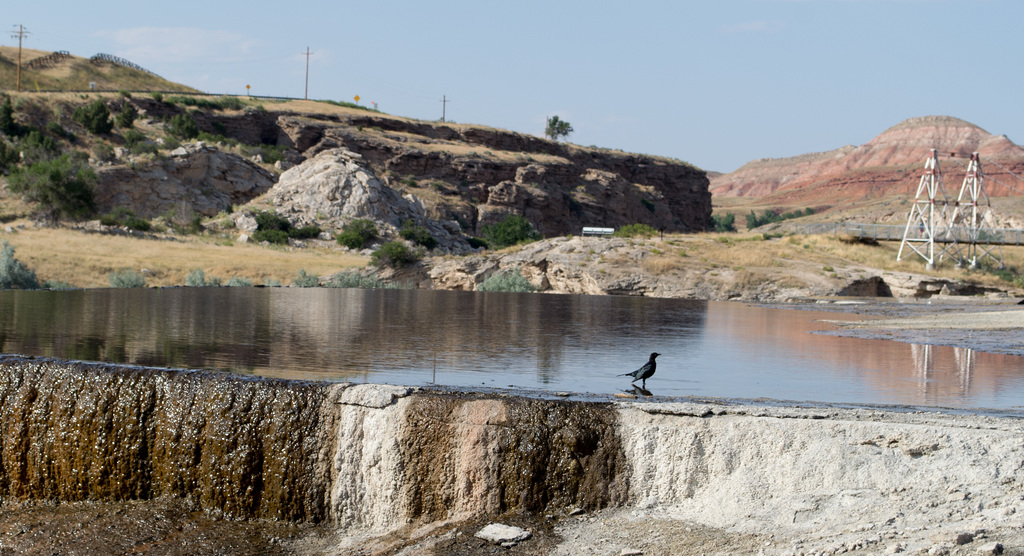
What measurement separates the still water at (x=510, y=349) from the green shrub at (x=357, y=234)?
3258 centimetres

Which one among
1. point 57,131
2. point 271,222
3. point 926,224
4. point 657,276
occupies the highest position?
point 57,131

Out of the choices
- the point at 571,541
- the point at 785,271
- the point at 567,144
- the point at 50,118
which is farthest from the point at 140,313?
the point at 567,144

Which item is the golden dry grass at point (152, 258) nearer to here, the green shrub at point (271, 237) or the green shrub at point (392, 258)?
the green shrub at point (392, 258)

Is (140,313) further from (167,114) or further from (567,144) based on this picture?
(567,144)

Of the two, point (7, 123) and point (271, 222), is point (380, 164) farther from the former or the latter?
point (7, 123)

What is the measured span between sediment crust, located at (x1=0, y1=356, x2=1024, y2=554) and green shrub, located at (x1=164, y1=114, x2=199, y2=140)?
237 feet

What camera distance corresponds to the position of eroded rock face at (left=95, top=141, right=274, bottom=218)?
60.8 meters

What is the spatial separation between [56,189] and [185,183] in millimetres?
14653

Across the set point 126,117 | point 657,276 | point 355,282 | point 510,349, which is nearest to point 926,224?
point 657,276

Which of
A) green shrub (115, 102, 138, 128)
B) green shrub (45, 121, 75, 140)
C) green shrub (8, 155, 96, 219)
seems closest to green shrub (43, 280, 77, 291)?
green shrub (8, 155, 96, 219)

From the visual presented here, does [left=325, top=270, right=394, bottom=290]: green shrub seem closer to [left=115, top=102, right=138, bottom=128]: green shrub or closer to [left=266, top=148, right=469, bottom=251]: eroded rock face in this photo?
[left=266, top=148, right=469, bottom=251]: eroded rock face

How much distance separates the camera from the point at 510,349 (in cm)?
1412

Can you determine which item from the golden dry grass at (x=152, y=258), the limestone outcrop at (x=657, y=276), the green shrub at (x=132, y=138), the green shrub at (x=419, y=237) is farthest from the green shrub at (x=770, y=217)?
the limestone outcrop at (x=657, y=276)

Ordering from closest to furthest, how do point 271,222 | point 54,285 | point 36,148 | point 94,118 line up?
point 54,285
point 271,222
point 36,148
point 94,118
